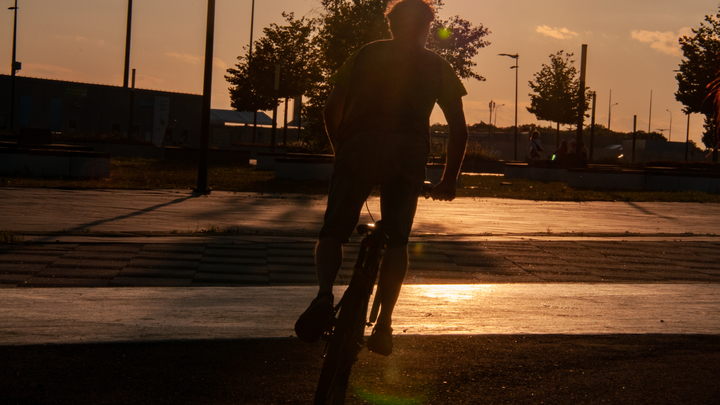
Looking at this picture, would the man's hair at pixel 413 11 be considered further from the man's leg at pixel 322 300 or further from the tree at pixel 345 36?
the tree at pixel 345 36

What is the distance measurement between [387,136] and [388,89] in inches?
8.9

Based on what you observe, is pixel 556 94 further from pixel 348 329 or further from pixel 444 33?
pixel 348 329

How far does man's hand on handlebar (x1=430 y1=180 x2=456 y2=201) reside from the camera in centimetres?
341

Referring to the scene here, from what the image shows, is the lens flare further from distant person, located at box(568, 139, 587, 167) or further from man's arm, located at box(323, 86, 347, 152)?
man's arm, located at box(323, 86, 347, 152)

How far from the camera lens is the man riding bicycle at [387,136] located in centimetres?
314

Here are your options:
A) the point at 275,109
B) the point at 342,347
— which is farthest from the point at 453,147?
the point at 275,109

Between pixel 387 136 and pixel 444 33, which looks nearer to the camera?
pixel 387 136

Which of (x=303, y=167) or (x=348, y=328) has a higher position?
(x=303, y=167)

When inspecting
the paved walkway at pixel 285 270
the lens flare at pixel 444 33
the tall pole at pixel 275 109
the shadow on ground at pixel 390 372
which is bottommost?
the shadow on ground at pixel 390 372

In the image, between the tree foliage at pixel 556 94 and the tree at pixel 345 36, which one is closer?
the tree at pixel 345 36

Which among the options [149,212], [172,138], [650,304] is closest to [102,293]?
[650,304]

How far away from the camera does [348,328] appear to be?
281cm

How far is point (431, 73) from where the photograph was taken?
3330 millimetres

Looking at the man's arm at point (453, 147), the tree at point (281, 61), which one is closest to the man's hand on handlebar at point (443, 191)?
the man's arm at point (453, 147)
